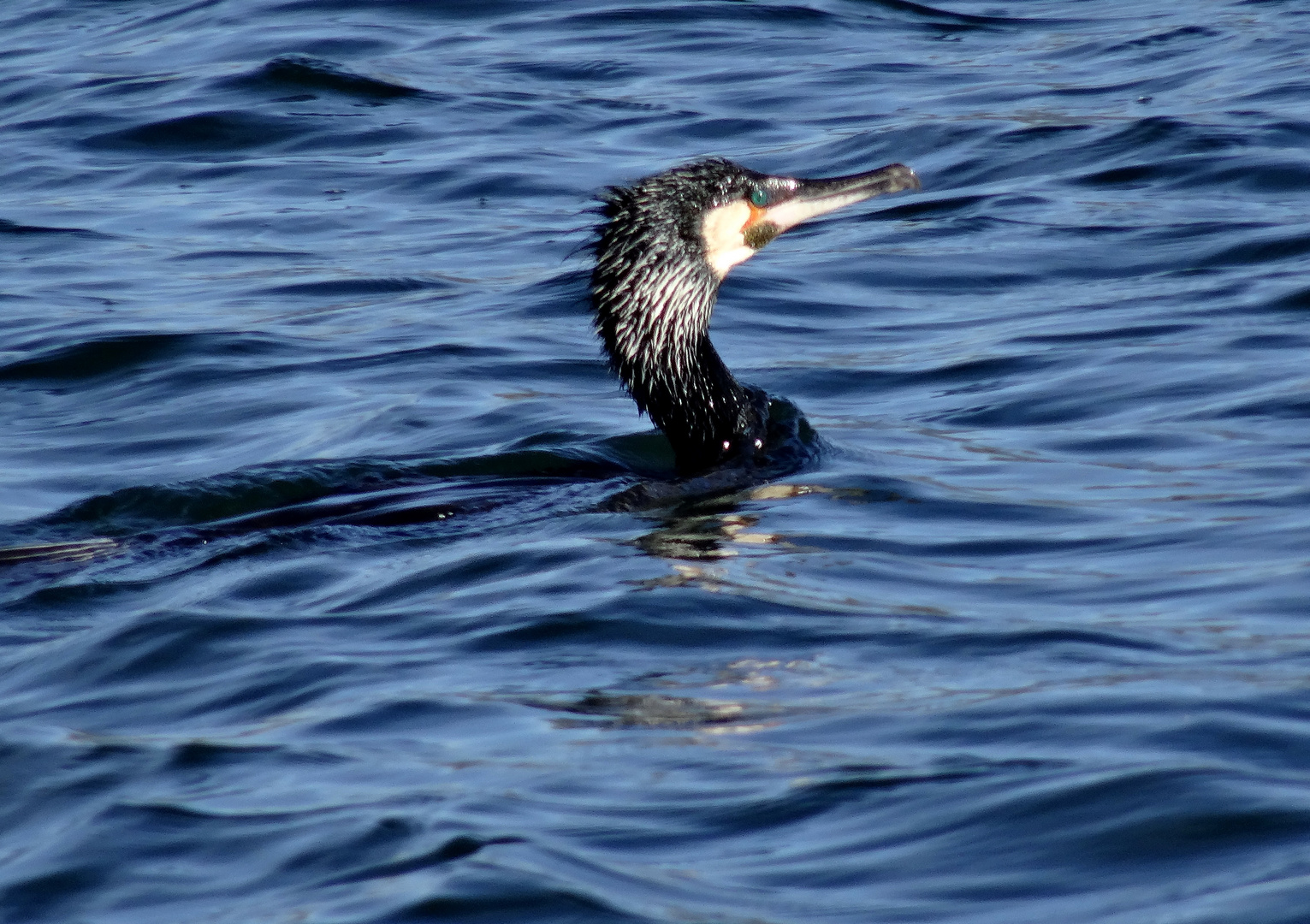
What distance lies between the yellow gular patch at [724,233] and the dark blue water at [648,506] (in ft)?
3.04

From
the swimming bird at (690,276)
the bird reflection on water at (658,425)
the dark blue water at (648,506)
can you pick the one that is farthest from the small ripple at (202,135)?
the swimming bird at (690,276)

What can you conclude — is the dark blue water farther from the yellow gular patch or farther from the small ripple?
the yellow gular patch

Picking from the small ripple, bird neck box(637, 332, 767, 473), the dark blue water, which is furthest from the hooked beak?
the small ripple

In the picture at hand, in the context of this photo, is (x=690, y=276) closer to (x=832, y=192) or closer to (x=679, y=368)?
(x=679, y=368)

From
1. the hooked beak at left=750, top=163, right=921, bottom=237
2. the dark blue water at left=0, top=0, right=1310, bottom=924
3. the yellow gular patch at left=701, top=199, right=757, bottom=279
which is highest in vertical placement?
the hooked beak at left=750, top=163, right=921, bottom=237

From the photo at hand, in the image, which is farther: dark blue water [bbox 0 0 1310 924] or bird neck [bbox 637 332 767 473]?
bird neck [bbox 637 332 767 473]

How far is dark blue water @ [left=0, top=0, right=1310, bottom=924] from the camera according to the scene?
13.7ft

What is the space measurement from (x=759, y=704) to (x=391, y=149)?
405 inches

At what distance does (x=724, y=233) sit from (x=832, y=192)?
483 mm

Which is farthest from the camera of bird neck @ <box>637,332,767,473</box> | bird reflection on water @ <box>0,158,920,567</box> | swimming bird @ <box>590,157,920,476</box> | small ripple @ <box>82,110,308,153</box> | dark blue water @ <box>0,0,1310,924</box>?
small ripple @ <box>82,110,308,153</box>

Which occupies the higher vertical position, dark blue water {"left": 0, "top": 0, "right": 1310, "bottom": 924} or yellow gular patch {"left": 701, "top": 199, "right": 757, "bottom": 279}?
yellow gular patch {"left": 701, "top": 199, "right": 757, "bottom": 279}

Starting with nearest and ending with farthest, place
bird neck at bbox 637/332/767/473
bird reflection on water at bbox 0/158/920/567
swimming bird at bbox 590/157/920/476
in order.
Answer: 1. bird reflection on water at bbox 0/158/920/567
2. swimming bird at bbox 590/157/920/476
3. bird neck at bbox 637/332/767/473

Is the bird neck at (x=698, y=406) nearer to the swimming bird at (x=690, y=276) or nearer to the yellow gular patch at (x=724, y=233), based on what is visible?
the swimming bird at (x=690, y=276)

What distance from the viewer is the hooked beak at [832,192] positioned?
8.09 m
